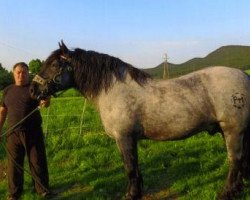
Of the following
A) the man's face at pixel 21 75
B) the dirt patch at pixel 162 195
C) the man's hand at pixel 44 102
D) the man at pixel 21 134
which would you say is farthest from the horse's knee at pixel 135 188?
the man's face at pixel 21 75

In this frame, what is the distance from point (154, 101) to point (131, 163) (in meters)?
1.00

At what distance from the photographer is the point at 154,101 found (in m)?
5.90

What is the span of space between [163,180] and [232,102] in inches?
91.1

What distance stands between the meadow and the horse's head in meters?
1.05

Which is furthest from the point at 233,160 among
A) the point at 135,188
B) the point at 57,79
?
the point at 57,79

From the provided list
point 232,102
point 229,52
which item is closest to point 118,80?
point 232,102

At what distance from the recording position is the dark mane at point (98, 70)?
6129mm

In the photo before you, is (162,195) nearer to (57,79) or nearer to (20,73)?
(57,79)

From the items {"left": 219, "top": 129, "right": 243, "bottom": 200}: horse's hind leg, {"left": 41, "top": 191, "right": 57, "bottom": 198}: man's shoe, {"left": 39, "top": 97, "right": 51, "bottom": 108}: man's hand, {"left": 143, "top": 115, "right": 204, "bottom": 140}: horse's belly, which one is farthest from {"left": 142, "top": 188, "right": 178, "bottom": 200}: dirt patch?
{"left": 39, "top": 97, "right": 51, "bottom": 108}: man's hand

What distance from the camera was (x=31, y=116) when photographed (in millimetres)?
7055

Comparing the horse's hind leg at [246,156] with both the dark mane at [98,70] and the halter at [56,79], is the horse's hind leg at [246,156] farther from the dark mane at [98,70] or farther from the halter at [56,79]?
the halter at [56,79]

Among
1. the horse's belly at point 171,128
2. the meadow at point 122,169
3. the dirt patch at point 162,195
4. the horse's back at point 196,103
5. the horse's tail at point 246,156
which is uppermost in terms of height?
the horse's back at point 196,103

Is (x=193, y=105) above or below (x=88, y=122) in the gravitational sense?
above

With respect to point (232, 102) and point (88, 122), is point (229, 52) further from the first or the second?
point (232, 102)
